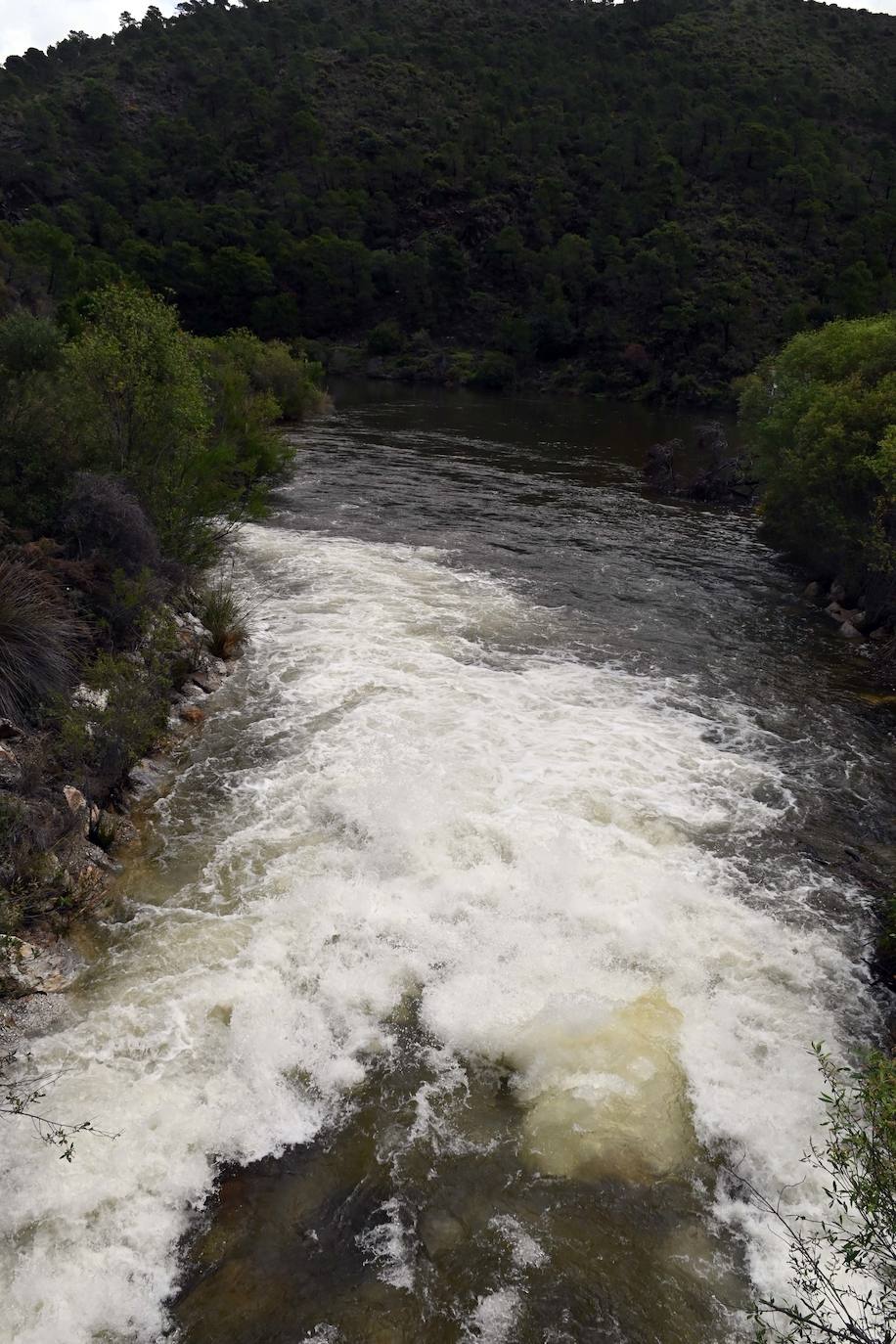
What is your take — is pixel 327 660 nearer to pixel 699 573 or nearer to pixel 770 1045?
pixel 770 1045

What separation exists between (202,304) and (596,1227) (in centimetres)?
9979

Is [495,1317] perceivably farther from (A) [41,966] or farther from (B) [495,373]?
(B) [495,373]

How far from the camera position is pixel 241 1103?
8.29 m

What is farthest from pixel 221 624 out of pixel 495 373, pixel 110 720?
pixel 495 373

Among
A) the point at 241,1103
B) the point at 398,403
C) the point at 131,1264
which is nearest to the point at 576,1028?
the point at 241,1103

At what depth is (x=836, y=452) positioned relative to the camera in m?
22.4

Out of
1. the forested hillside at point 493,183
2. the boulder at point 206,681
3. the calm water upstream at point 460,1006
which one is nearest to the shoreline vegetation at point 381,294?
the boulder at point 206,681

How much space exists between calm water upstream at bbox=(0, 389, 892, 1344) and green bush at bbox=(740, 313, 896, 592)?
4.69 metres

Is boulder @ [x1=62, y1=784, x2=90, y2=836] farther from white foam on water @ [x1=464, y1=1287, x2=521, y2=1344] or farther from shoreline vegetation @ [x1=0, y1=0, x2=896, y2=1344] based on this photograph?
white foam on water @ [x1=464, y1=1287, x2=521, y2=1344]

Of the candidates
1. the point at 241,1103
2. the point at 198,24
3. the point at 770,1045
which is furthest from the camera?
the point at 198,24

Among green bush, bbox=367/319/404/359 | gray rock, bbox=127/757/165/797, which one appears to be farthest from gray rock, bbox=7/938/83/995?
green bush, bbox=367/319/404/359

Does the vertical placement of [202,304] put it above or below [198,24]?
below

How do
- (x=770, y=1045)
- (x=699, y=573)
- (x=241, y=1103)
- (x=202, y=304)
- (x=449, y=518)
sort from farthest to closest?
(x=202, y=304) → (x=449, y=518) → (x=699, y=573) → (x=770, y=1045) → (x=241, y=1103)

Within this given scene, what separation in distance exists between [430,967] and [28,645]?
26.4 feet
